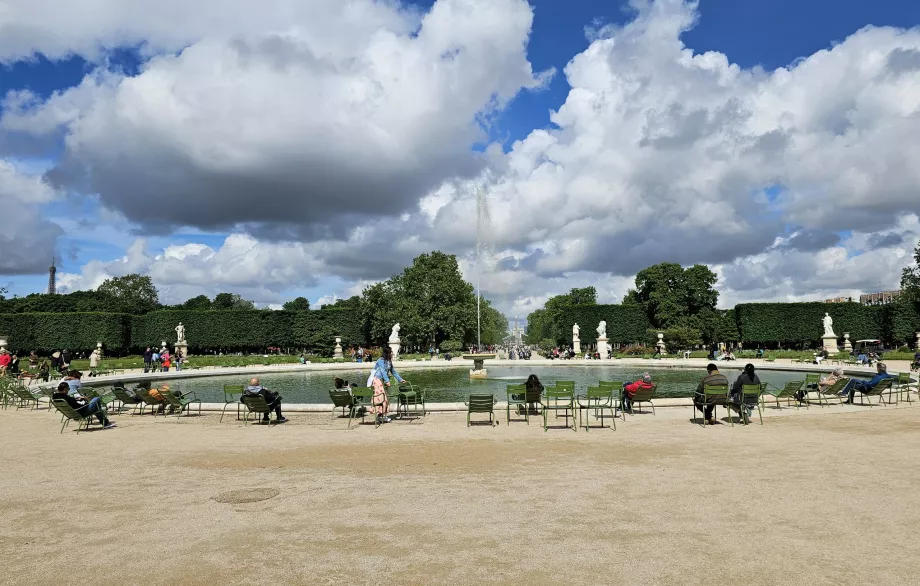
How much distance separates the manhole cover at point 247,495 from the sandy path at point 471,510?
0.06 m

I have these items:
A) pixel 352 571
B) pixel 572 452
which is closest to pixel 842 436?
pixel 572 452

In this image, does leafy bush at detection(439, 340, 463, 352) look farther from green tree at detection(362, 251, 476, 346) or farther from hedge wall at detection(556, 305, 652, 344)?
hedge wall at detection(556, 305, 652, 344)

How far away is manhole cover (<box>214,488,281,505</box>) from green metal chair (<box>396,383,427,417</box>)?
603 cm

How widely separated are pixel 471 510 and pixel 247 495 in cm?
256

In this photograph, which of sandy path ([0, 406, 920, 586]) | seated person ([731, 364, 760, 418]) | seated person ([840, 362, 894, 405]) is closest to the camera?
sandy path ([0, 406, 920, 586])

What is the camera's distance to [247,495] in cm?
645

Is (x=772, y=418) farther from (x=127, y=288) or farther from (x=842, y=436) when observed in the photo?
(x=127, y=288)

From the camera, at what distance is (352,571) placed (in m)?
4.30

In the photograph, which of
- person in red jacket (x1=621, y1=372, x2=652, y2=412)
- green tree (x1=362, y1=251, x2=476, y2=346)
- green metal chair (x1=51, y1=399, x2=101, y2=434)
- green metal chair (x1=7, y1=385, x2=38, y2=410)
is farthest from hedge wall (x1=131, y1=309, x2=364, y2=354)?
person in red jacket (x1=621, y1=372, x2=652, y2=412)

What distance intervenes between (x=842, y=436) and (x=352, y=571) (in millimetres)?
9018

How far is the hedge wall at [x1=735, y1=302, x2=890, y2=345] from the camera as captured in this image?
5097 centimetres

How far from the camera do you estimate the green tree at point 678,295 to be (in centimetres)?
6000

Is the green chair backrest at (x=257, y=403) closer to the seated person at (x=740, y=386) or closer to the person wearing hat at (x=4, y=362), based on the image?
the seated person at (x=740, y=386)

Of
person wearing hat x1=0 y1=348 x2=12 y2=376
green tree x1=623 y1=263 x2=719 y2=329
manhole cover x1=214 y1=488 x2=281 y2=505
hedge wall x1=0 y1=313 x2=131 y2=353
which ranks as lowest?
manhole cover x1=214 y1=488 x2=281 y2=505
